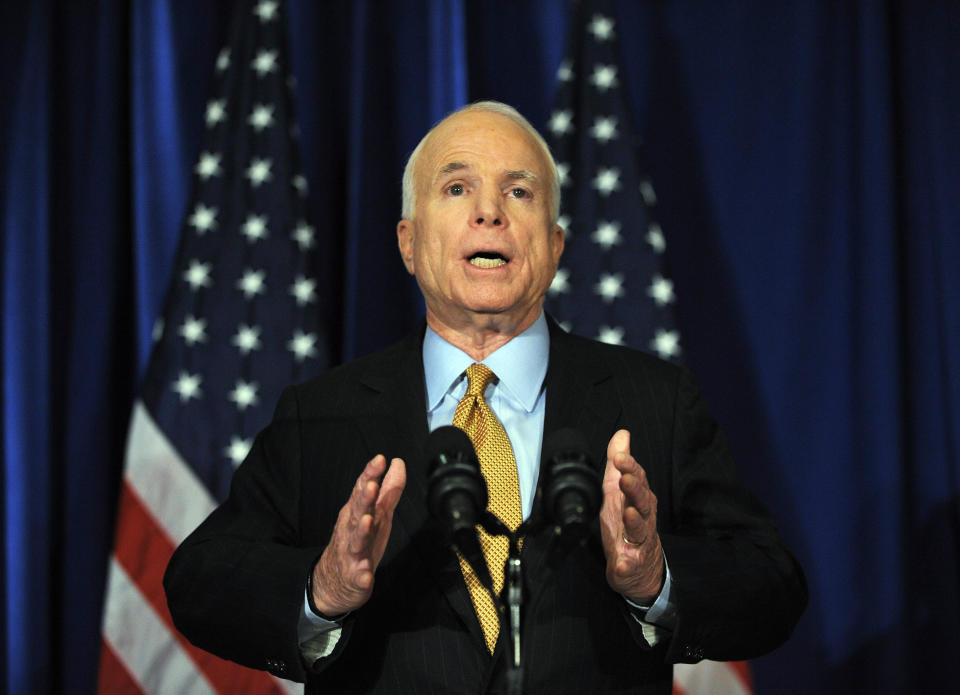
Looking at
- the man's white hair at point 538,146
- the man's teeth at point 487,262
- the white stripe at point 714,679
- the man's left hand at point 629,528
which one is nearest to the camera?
the man's left hand at point 629,528

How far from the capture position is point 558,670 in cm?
153

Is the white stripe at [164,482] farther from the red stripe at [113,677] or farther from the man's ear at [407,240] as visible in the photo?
the man's ear at [407,240]

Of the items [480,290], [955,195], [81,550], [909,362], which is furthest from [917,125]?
[81,550]

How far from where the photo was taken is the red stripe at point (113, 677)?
9.26ft

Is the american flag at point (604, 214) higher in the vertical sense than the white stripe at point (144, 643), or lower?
higher

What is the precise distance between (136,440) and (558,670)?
1735 mm

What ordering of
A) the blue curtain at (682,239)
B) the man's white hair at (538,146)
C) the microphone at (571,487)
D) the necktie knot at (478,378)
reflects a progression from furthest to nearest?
the blue curtain at (682,239) < the man's white hair at (538,146) < the necktie knot at (478,378) < the microphone at (571,487)

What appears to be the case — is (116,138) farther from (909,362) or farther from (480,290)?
(909,362)

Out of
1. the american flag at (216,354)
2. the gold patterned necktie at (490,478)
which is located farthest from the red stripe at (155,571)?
the gold patterned necktie at (490,478)

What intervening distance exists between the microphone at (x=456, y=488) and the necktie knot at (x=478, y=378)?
22.1 inches

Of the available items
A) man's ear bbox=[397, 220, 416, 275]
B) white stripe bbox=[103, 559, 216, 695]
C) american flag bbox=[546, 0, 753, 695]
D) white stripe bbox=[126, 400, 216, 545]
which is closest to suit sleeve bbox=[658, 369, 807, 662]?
man's ear bbox=[397, 220, 416, 275]

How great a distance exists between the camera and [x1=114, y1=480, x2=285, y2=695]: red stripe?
2.86 meters

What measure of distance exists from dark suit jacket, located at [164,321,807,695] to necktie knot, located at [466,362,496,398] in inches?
3.4

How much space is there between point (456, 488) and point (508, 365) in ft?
2.25
